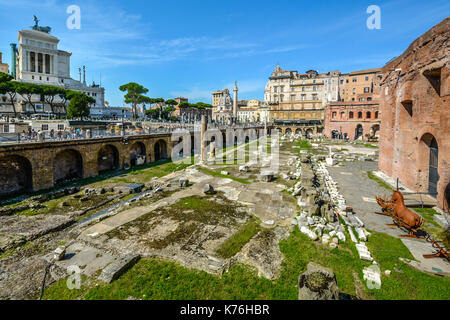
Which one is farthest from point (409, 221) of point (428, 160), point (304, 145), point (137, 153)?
point (304, 145)

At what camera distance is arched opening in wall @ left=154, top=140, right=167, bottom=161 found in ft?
98.5

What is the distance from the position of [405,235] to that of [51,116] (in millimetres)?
50424

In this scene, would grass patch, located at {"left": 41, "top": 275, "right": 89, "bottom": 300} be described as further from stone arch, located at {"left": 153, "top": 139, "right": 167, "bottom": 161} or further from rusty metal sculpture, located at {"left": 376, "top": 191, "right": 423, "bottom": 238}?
stone arch, located at {"left": 153, "top": 139, "right": 167, "bottom": 161}

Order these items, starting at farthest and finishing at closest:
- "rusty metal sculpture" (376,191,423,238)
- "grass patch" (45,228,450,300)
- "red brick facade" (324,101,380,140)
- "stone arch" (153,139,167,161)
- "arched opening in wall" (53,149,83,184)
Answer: "red brick facade" (324,101,380,140), "stone arch" (153,139,167,161), "arched opening in wall" (53,149,83,184), "rusty metal sculpture" (376,191,423,238), "grass patch" (45,228,450,300)

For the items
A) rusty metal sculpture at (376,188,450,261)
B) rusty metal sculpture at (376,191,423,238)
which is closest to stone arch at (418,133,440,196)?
rusty metal sculpture at (376,191,423,238)

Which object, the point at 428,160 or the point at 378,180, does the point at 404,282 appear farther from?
the point at 378,180

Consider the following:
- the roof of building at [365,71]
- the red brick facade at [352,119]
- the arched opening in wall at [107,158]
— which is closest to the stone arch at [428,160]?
the arched opening in wall at [107,158]

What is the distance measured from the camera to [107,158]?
23734 mm

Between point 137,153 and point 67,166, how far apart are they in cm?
781

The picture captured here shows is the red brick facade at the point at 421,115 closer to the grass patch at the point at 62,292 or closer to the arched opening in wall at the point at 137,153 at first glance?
the grass patch at the point at 62,292

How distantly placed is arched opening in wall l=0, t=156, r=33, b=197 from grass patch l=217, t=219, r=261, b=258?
15.8 meters

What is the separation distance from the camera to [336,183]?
15.3 m

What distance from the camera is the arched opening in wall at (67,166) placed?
18978 millimetres
